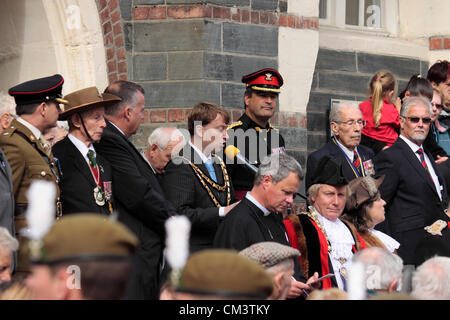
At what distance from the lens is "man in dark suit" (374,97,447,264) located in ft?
26.3

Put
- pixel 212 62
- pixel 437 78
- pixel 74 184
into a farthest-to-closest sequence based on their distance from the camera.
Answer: pixel 437 78, pixel 212 62, pixel 74 184

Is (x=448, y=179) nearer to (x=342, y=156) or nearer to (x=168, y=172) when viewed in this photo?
(x=342, y=156)

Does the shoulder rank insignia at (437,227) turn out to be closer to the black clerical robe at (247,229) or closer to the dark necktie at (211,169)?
the black clerical robe at (247,229)

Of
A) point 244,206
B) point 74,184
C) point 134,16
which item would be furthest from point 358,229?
point 134,16

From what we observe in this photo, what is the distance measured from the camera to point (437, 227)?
7582 mm

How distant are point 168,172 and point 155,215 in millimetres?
624

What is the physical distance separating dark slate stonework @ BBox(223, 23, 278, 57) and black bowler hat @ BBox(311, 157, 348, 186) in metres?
2.19

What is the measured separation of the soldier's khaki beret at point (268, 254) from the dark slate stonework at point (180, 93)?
371 cm

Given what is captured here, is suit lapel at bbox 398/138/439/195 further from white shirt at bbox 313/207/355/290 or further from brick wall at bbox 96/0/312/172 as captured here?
brick wall at bbox 96/0/312/172

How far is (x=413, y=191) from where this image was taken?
320 inches

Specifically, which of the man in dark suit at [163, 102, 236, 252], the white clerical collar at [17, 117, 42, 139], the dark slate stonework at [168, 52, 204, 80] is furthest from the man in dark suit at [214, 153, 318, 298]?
the dark slate stonework at [168, 52, 204, 80]

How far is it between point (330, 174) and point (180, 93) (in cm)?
222

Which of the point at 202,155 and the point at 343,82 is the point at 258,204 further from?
the point at 343,82

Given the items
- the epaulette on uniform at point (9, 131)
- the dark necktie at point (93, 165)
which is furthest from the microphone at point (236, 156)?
the epaulette on uniform at point (9, 131)
